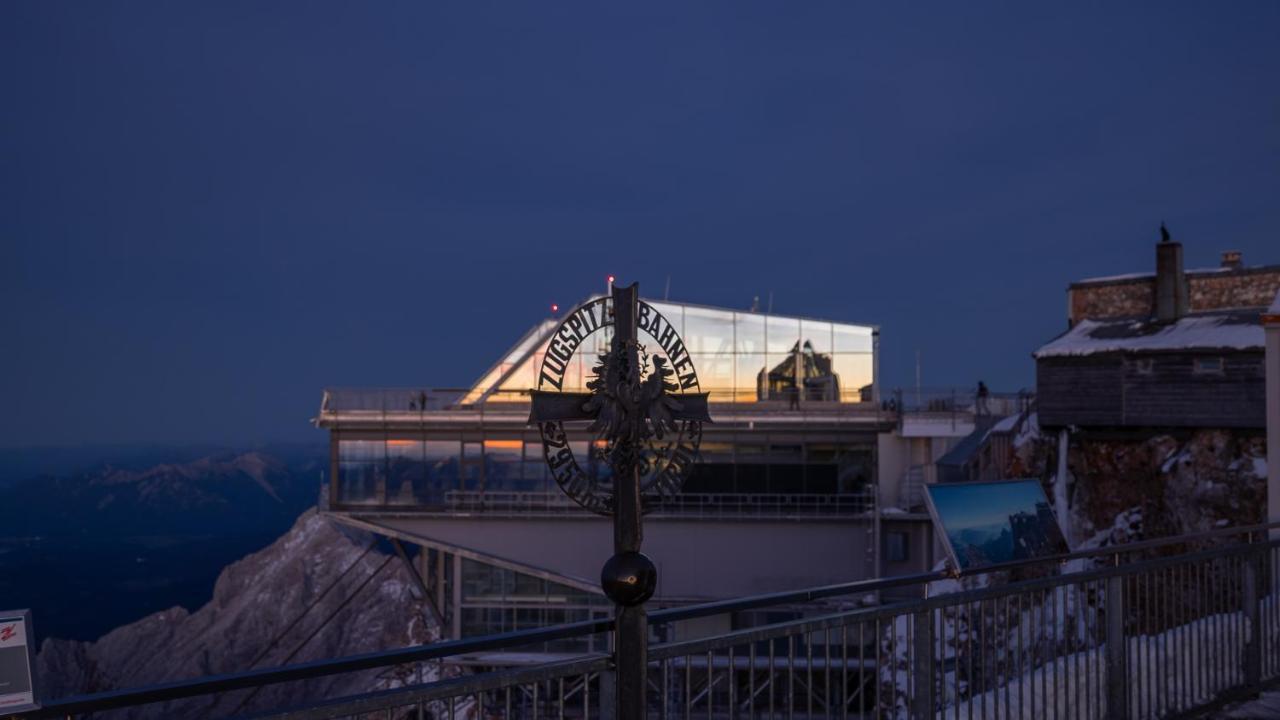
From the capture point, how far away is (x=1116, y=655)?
22.1 ft

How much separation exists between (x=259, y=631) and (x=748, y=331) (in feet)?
91.2

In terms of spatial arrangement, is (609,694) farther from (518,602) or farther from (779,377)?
(779,377)

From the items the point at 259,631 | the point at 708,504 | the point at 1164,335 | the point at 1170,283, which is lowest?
the point at 259,631

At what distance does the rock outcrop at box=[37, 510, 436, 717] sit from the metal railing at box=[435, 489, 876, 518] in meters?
5.93

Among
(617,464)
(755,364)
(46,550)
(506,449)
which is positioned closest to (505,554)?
(506,449)

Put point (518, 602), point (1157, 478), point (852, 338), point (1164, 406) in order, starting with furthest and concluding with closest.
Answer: point (852, 338) → point (518, 602) → point (1164, 406) → point (1157, 478)

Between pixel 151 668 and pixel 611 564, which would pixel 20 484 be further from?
pixel 611 564

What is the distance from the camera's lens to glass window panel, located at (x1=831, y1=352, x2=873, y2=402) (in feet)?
111

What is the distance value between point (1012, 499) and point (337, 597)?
149ft

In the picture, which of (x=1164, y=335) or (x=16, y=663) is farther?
(x=1164, y=335)

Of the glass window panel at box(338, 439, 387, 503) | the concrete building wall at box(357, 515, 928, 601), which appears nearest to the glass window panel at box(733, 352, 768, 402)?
the concrete building wall at box(357, 515, 928, 601)

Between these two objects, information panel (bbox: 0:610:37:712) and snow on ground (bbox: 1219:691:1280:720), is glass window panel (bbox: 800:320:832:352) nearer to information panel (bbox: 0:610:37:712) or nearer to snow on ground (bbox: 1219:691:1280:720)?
snow on ground (bbox: 1219:691:1280:720)

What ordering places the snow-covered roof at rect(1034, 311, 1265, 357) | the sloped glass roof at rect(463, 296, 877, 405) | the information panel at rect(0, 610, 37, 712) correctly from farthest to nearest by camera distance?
1. the sloped glass roof at rect(463, 296, 877, 405)
2. the snow-covered roof at rect(1034, 311, 1265, 357)
3. the information panel at rect(0, 610, 37, 712)

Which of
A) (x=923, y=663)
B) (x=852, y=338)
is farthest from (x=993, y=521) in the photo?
(x=852, y=338)
